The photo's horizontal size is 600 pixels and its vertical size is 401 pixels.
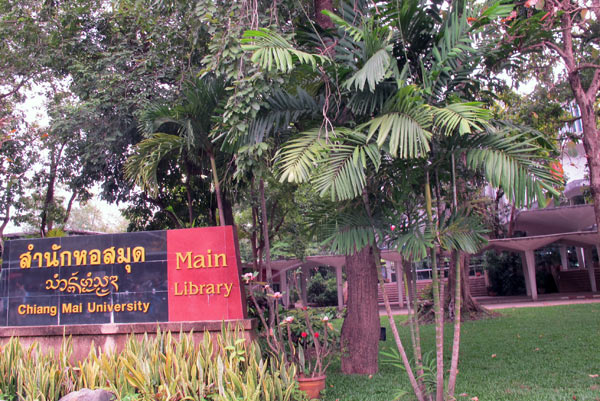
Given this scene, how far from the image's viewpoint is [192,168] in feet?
34.3

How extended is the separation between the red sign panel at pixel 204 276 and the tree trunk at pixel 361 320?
1.93 m

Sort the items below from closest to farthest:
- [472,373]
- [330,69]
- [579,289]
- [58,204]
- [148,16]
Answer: [330,69], [472,373], [148,16], [58,204], [579,289]

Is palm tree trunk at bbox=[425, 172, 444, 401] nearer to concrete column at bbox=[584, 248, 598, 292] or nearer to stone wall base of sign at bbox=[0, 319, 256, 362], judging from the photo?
stone wall base of sign at bbox=[0, 319, 256, 362]

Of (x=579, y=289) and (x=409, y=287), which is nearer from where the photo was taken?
(x=409, y=287)

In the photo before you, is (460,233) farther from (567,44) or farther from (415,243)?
(567,44)

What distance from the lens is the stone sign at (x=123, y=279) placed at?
6.66 m

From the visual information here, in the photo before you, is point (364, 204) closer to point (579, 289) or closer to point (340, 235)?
point (340, 235)

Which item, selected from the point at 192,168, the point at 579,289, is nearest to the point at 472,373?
the point at 192,168

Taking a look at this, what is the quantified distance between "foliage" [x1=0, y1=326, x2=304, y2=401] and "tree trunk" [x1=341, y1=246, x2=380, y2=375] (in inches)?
64.0

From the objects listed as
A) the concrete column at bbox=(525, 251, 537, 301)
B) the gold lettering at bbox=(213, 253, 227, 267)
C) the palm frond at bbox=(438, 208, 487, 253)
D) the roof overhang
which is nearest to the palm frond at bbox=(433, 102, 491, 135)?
the palm frond at bbox=(438, 208, 487, 253)

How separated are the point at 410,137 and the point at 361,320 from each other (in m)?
3.65

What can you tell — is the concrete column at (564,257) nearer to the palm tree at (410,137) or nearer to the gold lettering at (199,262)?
the palm tree at (410,137)

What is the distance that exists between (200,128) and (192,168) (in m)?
3.04

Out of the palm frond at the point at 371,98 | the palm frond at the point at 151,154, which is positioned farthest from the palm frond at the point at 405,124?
the palm frond at the point at 151,154
